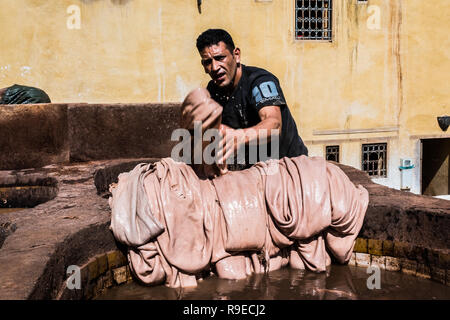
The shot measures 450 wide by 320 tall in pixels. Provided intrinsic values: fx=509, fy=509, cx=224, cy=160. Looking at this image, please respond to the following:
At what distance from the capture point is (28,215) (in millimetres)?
3307

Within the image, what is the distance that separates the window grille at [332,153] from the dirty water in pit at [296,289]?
8.62 meters

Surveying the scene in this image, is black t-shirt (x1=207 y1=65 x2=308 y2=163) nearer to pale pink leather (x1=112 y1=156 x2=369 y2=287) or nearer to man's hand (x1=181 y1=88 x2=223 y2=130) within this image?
pale pink leather (x1=112 y1=156 x2=369 y2=287)

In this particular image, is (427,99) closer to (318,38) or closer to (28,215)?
(318,38)

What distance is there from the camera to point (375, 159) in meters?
12.2

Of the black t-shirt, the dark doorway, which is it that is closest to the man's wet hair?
the black t-shirt

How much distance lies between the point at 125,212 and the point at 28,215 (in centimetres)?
69

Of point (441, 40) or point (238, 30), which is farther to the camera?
point (441, 40)

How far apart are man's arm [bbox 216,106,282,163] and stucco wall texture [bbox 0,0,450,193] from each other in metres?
7.46

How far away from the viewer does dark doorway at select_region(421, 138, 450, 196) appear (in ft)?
41.7

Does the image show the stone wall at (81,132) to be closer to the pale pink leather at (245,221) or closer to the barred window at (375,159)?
the pale pink leather at (245,221)

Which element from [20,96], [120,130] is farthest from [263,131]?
[20,96]

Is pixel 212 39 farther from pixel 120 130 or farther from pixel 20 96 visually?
pixel 20 96

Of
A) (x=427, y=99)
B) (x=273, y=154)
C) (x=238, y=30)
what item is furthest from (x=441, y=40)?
(x=273, y=154)
